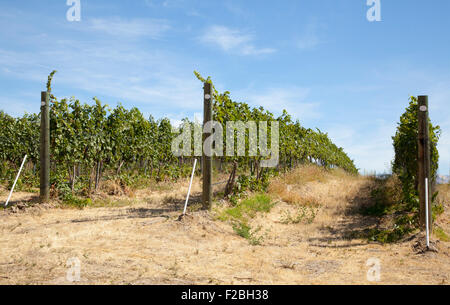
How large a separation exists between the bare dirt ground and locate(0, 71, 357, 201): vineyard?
6.59 ft

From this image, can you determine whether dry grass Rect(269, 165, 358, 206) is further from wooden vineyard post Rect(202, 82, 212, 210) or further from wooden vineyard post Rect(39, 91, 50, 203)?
wooden vineyard post Rect(39, 91, 50, 203)

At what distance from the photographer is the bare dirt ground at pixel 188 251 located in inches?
193

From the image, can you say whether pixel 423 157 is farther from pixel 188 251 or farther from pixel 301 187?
pixel 301 187

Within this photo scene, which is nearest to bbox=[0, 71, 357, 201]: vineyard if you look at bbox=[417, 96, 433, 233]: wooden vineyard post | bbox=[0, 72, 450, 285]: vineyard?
bbox=[0, 72, 450, 285]: vineyard

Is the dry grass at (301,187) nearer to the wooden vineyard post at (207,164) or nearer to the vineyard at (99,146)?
the vineyard at (99,146)

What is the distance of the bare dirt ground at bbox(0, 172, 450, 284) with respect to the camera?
193 inches

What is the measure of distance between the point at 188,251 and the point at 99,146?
23.1 ft

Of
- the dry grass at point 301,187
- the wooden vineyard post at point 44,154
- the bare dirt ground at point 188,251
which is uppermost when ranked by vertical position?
the wooden vineyard post at point 44,154

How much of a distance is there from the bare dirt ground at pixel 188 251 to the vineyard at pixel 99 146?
201 centimetres

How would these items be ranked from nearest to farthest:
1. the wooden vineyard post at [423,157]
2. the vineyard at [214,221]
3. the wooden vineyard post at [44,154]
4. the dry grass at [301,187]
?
the vineyard at [214,221] → the wooden vineyard post at [423,157] → the wooden vineyard post at [44,154] → the dry grass at [301,187]

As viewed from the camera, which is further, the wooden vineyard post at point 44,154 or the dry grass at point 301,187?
the dry grass at point 301,187

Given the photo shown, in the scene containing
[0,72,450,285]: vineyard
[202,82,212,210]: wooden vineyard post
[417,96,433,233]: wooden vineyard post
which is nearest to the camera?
[0,72,450,285]: vineyard

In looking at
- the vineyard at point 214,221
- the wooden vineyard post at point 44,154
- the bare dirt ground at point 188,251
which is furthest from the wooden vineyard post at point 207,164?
the wooden vineyard post at point 44,154

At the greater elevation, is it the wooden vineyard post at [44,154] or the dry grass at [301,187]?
the wooden vineyard post at [44,154]
